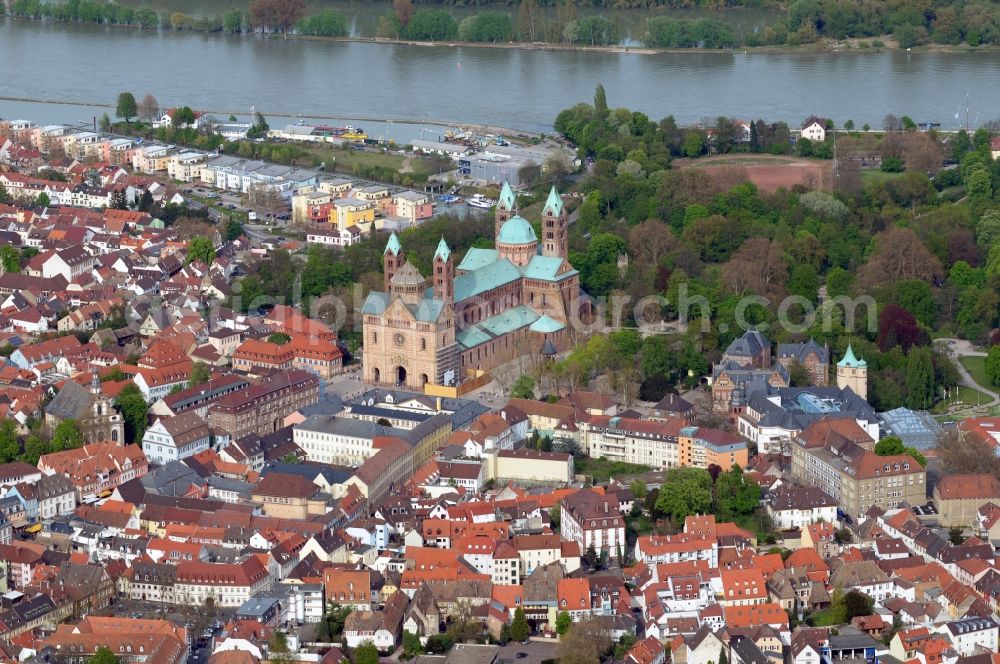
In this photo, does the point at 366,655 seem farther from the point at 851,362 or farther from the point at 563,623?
the point at 851,362

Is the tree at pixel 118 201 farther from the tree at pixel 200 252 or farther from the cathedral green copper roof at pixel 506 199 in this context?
the cathedral green copper roof at pixel 506 199

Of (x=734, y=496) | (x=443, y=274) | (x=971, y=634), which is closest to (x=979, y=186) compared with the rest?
(x=443, y=274)

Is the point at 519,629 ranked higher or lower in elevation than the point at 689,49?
lower

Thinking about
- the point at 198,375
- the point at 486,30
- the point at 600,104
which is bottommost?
the point at 198,375

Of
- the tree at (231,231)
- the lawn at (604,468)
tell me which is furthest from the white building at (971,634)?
the tree at (231,231)

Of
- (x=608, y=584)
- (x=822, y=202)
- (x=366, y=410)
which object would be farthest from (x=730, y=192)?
(x=608, y=584)

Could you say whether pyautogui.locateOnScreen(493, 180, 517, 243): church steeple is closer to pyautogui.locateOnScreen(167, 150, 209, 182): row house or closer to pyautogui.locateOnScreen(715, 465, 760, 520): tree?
pyautogui.locateOnScreen(715, 465, 760, 520): tree
